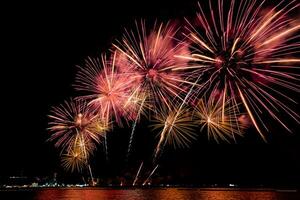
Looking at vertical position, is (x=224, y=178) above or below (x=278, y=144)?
below

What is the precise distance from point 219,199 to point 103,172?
3216cm

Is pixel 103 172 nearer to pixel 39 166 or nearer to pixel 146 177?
pixel 146 177

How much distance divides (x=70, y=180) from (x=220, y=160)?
2125 centimetres

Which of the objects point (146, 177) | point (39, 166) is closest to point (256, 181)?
point (146, 177)

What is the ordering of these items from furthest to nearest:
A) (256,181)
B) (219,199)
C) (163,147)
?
(163,147) → (256,181) → (219,199)

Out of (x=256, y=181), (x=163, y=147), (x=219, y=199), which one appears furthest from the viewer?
(x=163, y=147)

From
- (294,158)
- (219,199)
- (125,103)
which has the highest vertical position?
(125,103)

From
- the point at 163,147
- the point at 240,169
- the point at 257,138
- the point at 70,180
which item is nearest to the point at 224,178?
the point at 240,169

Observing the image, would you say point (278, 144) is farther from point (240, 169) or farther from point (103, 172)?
point (103, 172)

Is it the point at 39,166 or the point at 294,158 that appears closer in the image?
the point at 294,158

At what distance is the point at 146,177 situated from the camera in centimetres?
4681

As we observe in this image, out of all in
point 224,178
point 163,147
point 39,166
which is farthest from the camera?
point 39,166

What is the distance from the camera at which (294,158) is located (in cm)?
4353

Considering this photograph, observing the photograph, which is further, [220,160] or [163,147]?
[163,147]
